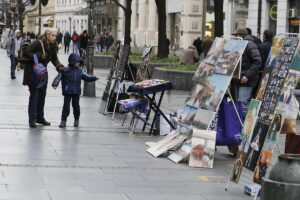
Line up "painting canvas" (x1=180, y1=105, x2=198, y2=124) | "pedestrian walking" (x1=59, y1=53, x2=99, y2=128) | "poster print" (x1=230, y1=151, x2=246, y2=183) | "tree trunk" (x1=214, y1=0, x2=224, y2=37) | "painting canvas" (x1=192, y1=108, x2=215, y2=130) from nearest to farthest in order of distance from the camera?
"poster print" (x1=230, y1=151, x2=246, y2=183) → "painting canvas" (x1=192, y1=108, x2=215, y2=130) → "painting canvas" (x1=180, y1=105, x2=198, y2=124) → "pedestrian walking" (x1=59, y1=53, x2=99, y2=128) → "tree trunk" (x1=214, y1=0, x2=224, y2=37)

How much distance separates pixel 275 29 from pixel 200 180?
1129 inches

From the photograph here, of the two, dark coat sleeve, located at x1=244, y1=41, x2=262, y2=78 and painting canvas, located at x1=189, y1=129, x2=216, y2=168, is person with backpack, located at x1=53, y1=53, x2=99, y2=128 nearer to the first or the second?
dark coat sleeve, located at x1=244, y1=41, x2=262, y2=78

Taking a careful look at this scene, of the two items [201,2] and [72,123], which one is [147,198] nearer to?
[72,123]

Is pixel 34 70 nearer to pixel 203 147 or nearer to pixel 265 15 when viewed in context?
pixel 203 147

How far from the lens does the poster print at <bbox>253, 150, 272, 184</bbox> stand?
9062 mm

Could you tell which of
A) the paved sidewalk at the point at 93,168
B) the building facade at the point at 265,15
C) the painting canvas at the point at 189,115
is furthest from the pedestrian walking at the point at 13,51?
the painting canvas at the point at 189,115

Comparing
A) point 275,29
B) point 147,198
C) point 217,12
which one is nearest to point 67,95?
point 147,198

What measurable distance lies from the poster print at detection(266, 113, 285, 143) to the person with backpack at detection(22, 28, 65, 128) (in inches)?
264

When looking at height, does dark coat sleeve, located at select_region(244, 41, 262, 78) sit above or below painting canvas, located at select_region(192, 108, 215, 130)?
above

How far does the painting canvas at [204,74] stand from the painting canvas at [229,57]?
216 mm

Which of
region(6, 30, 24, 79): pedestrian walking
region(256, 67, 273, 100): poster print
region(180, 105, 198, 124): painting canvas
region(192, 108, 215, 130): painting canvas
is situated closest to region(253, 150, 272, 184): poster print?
region(256, 67, 273, 100): poster print

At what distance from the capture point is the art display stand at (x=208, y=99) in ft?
37.5

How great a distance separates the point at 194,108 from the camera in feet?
40.1

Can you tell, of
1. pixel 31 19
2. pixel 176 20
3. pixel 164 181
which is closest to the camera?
pixel 164 181
